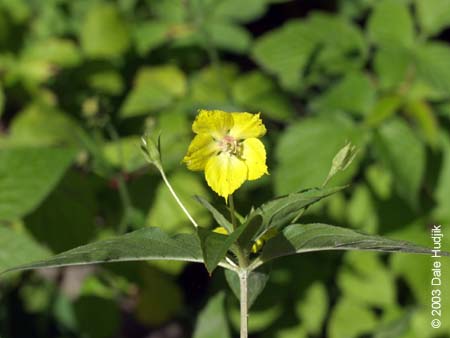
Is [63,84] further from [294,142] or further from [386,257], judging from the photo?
[386,257]

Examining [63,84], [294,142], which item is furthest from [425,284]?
[63,84]

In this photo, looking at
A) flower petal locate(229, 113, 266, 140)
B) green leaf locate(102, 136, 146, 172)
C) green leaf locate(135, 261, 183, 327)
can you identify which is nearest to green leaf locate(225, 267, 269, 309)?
flower petal locate(229, 113, 266, 140)

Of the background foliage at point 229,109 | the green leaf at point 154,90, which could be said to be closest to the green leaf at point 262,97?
the background foliage at point 229,109

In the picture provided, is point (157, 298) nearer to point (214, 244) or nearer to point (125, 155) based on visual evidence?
point (125, 155)

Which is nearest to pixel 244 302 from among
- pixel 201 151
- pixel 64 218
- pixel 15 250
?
pixel 201 151

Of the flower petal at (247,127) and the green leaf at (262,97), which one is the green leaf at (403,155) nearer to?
the green leaf at (262,97)
